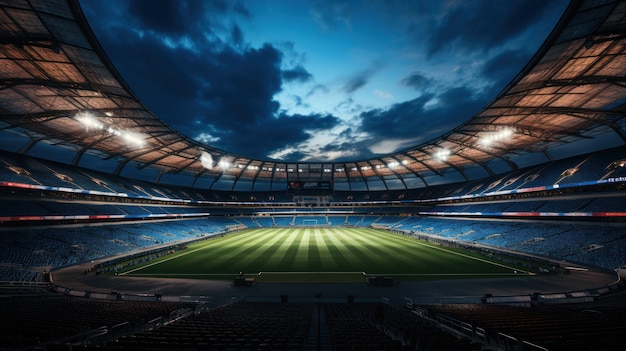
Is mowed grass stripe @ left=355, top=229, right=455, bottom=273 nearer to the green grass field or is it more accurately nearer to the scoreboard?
the green grass field

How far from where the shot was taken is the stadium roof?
15234mm

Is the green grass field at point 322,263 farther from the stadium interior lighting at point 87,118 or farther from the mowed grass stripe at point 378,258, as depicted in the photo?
the stadium interior lighting at point 87,118

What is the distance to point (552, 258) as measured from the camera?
27.7 m

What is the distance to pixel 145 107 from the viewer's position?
25562 mm

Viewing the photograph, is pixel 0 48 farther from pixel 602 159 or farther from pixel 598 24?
pixel 602 159

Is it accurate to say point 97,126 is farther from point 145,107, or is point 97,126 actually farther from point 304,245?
point 304,245

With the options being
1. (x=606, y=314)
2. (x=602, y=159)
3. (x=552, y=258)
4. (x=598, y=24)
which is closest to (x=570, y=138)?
(x=602, y=159)

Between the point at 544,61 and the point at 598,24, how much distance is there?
11.2 ft

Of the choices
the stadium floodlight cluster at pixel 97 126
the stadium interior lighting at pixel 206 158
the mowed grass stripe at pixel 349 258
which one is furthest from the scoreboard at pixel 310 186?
the stadium floodlight cluster at pixel 97 126

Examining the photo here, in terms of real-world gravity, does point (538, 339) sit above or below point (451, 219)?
below

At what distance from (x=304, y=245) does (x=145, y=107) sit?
27927 millimetres

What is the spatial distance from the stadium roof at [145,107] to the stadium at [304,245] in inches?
6.2

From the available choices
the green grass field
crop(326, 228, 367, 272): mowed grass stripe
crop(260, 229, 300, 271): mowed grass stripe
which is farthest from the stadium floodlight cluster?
crop(326, 228, 367, 272): mowed grass stripe

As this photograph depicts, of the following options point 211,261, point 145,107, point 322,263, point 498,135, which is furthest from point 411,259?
point 145,107
